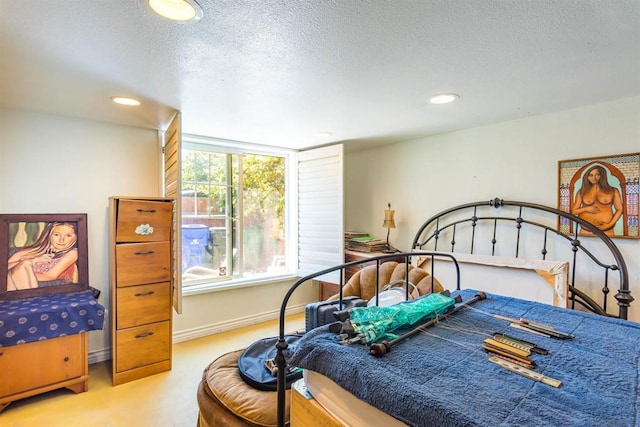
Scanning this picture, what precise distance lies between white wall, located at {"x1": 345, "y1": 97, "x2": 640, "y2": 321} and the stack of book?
0.56 ft

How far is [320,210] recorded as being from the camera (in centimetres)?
371

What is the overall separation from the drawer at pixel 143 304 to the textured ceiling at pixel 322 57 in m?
1.40

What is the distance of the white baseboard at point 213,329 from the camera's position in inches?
109

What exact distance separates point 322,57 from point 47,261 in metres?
2.64

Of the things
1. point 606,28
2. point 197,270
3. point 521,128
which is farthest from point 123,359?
point 521,128

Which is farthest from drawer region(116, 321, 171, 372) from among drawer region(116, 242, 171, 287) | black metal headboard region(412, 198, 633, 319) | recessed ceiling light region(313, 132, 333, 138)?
black metal headboard region(412, 198, 633, 319)

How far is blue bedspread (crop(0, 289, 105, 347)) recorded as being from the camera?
79.8 inches

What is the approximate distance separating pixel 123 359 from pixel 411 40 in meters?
2.88

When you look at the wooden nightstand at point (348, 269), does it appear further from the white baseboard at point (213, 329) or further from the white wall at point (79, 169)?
the white wall at point (79, 169)

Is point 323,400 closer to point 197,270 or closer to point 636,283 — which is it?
point 636,283

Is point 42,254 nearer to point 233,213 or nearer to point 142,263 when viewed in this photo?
point 142,263

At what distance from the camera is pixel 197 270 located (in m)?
3.49

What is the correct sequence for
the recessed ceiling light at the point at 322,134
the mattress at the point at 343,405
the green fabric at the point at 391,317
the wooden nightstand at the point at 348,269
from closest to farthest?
the mattress at the point at 343,405, the green fabric at the point at 391,317, the recessed ceiling light at the point at 322,134, the wooden nightstand at the point at 348,269

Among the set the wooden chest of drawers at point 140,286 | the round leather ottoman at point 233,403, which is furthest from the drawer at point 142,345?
the round leather ottoman at point 233,403
